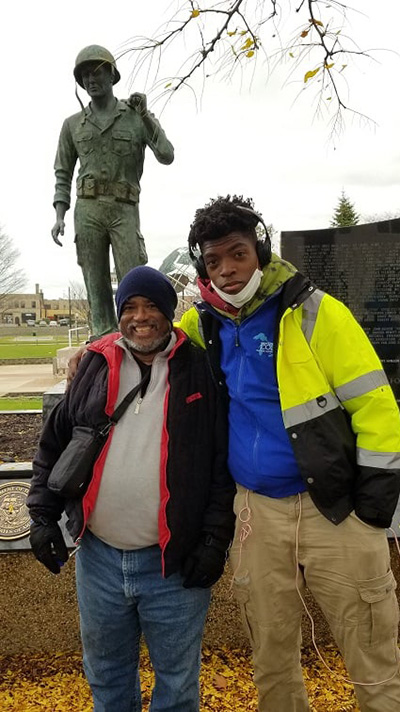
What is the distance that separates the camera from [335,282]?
5262 mm

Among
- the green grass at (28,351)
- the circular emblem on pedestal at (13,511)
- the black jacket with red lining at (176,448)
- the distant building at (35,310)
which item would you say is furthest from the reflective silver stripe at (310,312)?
the distant building at (35,310)

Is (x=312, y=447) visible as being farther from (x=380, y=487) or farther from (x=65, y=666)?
(x=65, y=666)

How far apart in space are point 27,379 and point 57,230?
1155cm

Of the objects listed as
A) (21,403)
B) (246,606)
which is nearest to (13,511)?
(246,606)

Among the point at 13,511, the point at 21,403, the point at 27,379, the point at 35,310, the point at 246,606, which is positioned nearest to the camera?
the point at 246,606

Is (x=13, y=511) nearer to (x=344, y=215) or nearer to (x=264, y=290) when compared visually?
(x=264, y=290)

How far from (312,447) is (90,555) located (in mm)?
930

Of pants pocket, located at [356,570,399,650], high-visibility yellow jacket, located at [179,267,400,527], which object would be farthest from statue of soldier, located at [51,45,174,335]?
pants pocket, located at [356,570,399,650]

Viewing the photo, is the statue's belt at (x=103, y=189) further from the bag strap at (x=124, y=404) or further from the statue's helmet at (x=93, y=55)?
the bag strap at (x=124, y=404)

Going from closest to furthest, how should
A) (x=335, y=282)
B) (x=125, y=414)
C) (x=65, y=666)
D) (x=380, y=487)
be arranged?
1. (x=380, y=487)
2. (x=125, y=414)
3. (x=65, y=666)
4. (x=335, y=282)

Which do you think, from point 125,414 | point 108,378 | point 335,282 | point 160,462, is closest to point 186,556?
point 160,462

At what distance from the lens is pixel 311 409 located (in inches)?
72.2

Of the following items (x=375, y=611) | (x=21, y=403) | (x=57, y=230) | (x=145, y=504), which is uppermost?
(x=57, y=230)

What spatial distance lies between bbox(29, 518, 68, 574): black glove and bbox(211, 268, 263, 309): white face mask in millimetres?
1102
